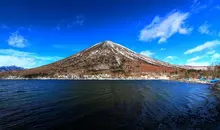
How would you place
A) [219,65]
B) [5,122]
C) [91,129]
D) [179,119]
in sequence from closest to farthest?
[91,129] → [5,122] → [179,119] → [219,65]

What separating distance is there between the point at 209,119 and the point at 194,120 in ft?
8.10

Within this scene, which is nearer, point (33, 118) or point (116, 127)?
point (116, 127)

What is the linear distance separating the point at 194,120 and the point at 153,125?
655cm

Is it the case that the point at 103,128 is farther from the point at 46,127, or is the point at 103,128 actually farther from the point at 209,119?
the point at 209,119

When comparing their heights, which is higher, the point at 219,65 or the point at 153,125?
the point at 219,65

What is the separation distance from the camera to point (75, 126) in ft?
64.9

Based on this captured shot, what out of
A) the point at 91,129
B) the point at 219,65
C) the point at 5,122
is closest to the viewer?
the point at 91,129

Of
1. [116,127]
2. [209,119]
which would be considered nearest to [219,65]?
[209,119]

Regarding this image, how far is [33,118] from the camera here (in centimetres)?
2275

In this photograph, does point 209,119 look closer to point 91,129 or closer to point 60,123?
point 91,129

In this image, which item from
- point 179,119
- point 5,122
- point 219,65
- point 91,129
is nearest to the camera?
point 91,129

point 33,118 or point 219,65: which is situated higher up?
point 219,65

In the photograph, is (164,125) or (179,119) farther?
(179,119)

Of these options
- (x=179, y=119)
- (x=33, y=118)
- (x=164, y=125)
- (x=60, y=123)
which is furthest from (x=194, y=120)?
(x=33, y=118)
